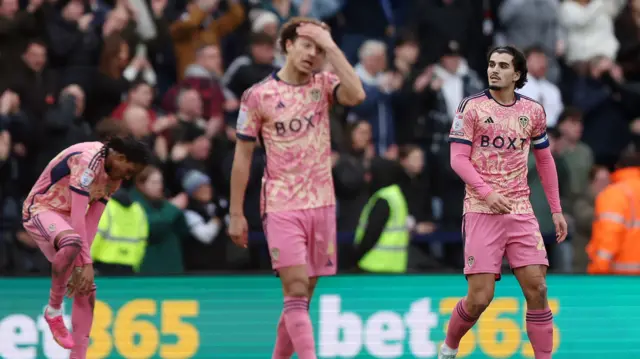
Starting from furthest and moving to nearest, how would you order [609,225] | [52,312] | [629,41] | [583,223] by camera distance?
[629,41]
[583,223]
[609,225]
[52,312]

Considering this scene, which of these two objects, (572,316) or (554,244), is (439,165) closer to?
(554,244)

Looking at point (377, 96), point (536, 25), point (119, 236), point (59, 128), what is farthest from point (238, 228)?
point (536, 25)

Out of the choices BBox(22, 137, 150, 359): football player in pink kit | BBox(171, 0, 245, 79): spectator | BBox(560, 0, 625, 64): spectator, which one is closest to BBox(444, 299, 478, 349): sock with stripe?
BBox(22, 137, 150, 359): football player in pink kit

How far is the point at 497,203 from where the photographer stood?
9148 millimetres

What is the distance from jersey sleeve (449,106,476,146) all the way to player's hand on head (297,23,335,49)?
1.09 metres

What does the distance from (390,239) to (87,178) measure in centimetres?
437

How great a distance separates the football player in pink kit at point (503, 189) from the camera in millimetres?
9359

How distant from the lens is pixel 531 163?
46.0 feet

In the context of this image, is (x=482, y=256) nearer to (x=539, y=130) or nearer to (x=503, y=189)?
(x=503, y=189)

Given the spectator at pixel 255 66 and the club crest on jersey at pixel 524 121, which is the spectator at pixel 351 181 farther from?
the club crest on jersey at pixel 524 121

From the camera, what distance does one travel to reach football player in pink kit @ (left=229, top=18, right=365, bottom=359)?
944cm

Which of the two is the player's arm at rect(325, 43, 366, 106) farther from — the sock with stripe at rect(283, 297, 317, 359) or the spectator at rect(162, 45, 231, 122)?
the spectator at rect(162, 45, 231, 122)

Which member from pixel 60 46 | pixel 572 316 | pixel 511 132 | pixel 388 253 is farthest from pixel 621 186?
pixel 60 46

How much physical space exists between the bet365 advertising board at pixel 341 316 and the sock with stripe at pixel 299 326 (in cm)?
251
